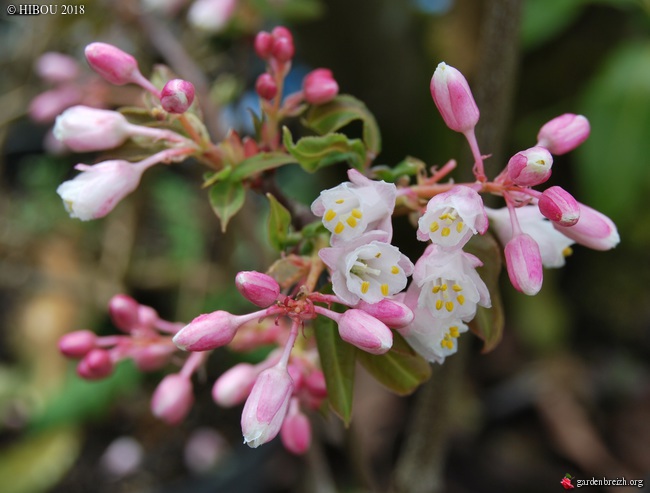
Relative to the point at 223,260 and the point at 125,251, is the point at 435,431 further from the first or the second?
the point at 125,251

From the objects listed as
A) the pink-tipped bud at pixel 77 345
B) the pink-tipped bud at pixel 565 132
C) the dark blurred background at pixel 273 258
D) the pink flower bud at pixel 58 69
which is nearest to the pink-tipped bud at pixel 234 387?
the pink-tipped bud at pixel 77 345

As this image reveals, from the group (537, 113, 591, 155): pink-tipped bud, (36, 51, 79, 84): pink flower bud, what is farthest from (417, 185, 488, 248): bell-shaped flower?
(36, 51, 79, 84): pink flower bud

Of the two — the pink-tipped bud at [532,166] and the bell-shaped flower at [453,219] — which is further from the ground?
the pink-tipped bud at [532,166]

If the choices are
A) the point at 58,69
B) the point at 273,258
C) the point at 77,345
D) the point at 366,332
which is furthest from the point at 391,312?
the point at 58,69

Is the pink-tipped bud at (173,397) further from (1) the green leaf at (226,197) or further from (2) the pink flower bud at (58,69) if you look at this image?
(2) the pink flower bud at (58,69)

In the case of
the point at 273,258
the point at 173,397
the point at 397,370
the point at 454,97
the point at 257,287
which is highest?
the point at 454,97

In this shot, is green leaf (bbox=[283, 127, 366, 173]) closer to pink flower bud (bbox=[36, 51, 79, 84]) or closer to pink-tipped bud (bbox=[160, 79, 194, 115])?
pink-tipped bud (bbox=[160, 79, 194, 115])

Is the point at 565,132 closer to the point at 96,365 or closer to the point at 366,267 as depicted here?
the point at 366,267
